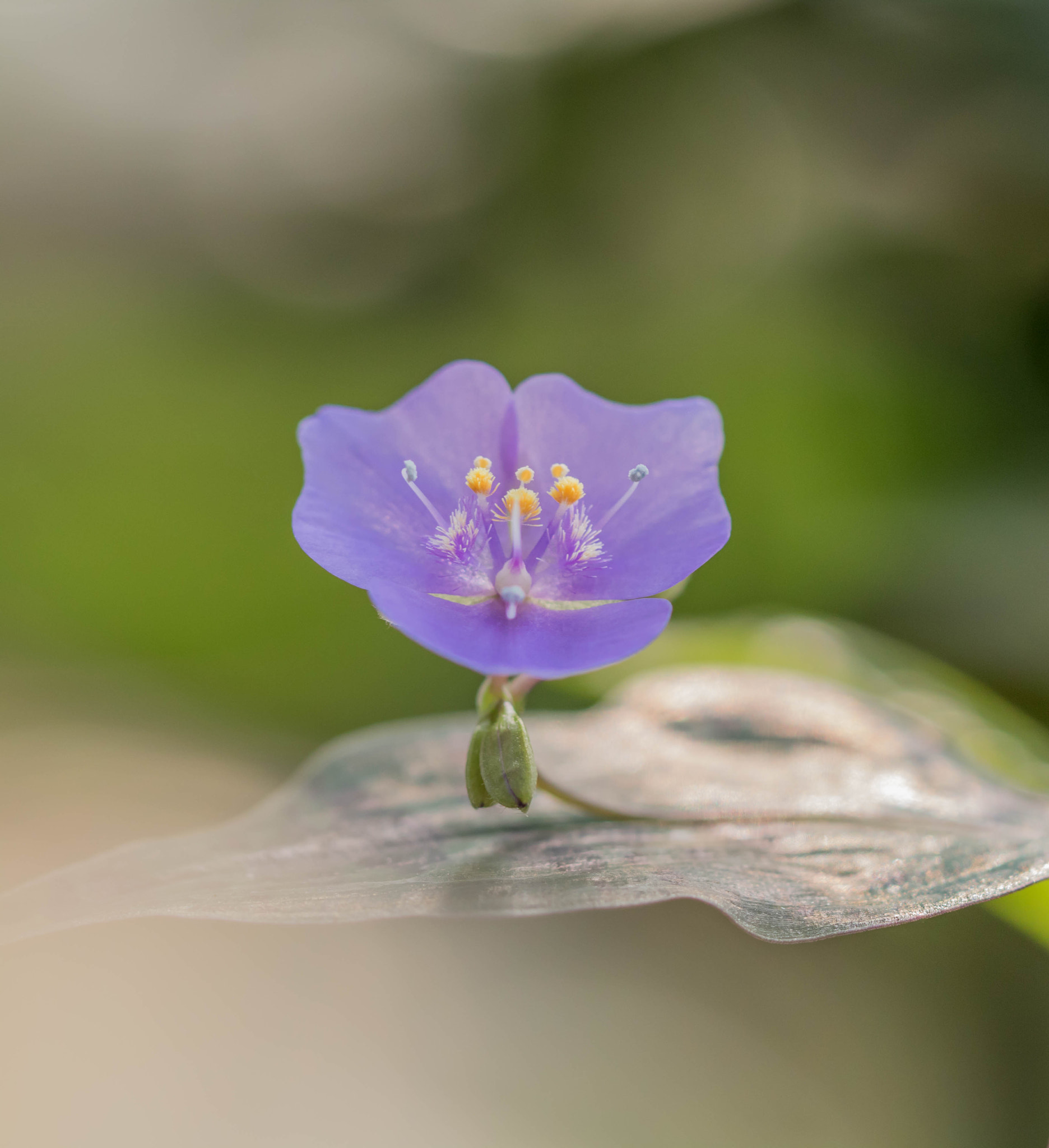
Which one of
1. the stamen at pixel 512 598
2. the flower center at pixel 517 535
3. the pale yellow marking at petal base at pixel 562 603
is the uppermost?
the flower center at pixel 517 535

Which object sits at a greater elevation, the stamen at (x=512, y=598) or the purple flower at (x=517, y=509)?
the purple flower at (x=517, y=509)

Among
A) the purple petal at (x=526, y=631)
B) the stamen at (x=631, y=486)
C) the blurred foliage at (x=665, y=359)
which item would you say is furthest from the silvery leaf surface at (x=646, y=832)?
the blurred foliage at (x=665, y=359)

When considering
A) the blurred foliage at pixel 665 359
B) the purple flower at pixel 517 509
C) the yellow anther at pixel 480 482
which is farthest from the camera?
the blurred foliage at pixel 665 359

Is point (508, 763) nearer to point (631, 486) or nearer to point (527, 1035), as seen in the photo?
point (631, 486)

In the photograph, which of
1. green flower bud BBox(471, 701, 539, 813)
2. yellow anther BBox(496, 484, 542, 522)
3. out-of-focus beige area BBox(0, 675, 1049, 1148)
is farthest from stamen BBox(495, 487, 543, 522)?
out-of-focus beige area BBox(0, 675, 1049, 1148)

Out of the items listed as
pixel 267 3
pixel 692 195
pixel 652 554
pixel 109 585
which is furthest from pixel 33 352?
pixel 652 554

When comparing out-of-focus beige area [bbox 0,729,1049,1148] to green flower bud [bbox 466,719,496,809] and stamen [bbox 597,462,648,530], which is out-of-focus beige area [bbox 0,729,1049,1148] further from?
stamen [bbox 597,462,648,530]

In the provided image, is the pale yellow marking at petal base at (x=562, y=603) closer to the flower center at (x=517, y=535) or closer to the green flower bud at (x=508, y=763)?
the flower center at (x=517, y=535)

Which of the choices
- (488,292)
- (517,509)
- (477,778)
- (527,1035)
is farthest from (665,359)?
(477,778)
